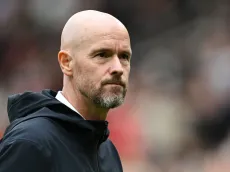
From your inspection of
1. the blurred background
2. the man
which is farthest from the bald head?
the blurred background

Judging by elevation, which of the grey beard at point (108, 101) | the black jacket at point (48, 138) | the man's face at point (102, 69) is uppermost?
the man's face at point (102, 69)

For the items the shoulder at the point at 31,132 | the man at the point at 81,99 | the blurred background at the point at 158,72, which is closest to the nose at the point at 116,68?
the man at the point at 81,99

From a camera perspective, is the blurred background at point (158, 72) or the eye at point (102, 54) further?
the blurred background at point (158, 72)

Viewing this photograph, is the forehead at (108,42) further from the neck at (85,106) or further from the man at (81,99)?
the neck at (85,106)

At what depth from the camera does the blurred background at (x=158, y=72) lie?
5055 mm

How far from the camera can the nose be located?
1.91m

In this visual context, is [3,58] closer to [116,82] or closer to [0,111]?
[0,111]

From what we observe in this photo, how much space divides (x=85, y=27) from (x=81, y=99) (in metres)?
0.24

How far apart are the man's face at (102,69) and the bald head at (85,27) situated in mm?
20

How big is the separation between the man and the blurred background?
3023mm

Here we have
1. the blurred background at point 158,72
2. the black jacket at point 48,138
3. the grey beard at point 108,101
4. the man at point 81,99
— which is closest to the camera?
the black jacket at point 48,138

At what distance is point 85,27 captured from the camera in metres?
2.00

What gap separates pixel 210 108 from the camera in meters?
5.18

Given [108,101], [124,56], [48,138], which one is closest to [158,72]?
[124,56]
